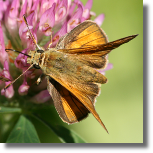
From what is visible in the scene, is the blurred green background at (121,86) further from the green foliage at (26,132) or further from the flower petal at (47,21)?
the flower petal at (47,21)

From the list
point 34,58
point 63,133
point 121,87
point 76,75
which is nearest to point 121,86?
point 121,87

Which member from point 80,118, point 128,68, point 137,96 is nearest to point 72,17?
point 80,118

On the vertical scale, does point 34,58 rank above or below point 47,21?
below

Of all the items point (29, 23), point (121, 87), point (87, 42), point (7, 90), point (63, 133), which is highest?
point (29, 23)

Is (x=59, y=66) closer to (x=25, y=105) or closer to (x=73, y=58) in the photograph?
(x=73, y=58)

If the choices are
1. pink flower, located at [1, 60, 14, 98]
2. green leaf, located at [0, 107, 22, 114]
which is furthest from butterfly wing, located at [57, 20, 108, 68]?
green leaf, located at [0, 107, 22, 114]

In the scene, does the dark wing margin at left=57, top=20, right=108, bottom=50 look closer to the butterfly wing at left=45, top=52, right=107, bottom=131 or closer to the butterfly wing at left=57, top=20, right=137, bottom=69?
the butterfly wing at left=57, top=20, right=137, bottom=69

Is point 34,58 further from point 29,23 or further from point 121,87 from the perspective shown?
point 121,87
